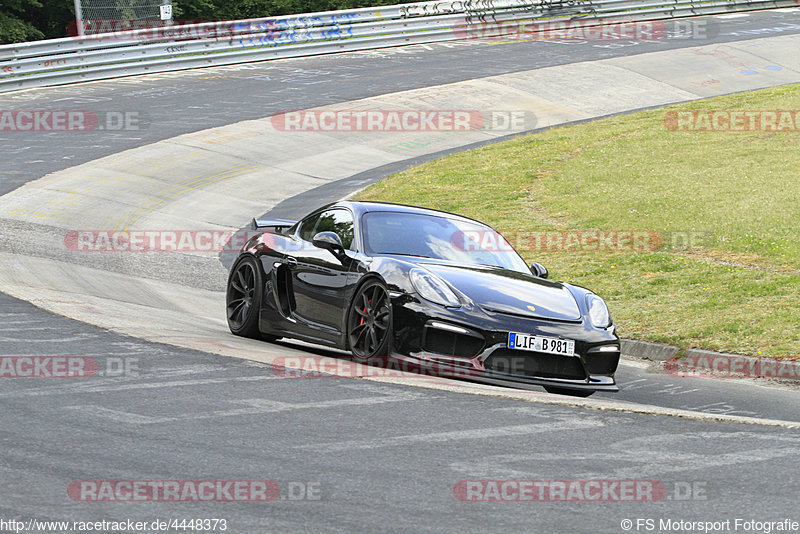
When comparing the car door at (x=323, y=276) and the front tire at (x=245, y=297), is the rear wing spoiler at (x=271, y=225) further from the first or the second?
the car door at (x=323, y=276)

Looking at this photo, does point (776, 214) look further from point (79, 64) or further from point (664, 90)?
point (79, 64)

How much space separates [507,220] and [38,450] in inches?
529

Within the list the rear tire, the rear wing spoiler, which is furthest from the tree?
the rear tire

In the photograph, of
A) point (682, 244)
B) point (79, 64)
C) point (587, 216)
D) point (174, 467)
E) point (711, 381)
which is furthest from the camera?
point (79, 64)

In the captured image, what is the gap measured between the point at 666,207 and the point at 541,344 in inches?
407

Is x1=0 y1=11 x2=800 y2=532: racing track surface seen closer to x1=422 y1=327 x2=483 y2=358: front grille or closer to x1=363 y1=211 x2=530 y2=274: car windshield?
x1=422 y1=327 x2=483 y2=358: front grille

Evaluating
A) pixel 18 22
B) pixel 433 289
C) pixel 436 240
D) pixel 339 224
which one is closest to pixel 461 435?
pixel 433 289

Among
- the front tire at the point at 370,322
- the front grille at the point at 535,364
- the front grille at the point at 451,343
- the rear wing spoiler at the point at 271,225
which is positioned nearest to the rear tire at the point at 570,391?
the front grille at the point at 535,364

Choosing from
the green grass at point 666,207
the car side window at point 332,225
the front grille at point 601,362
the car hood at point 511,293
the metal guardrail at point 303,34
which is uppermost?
the metal guardrail at point 303,34

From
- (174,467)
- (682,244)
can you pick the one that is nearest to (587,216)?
(682,244)

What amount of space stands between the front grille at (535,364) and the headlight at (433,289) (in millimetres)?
507

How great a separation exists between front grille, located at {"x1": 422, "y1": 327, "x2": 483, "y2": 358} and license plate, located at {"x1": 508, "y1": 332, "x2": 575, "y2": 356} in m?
0.25

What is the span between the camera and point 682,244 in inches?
599

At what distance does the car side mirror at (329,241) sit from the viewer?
9.05 meters
